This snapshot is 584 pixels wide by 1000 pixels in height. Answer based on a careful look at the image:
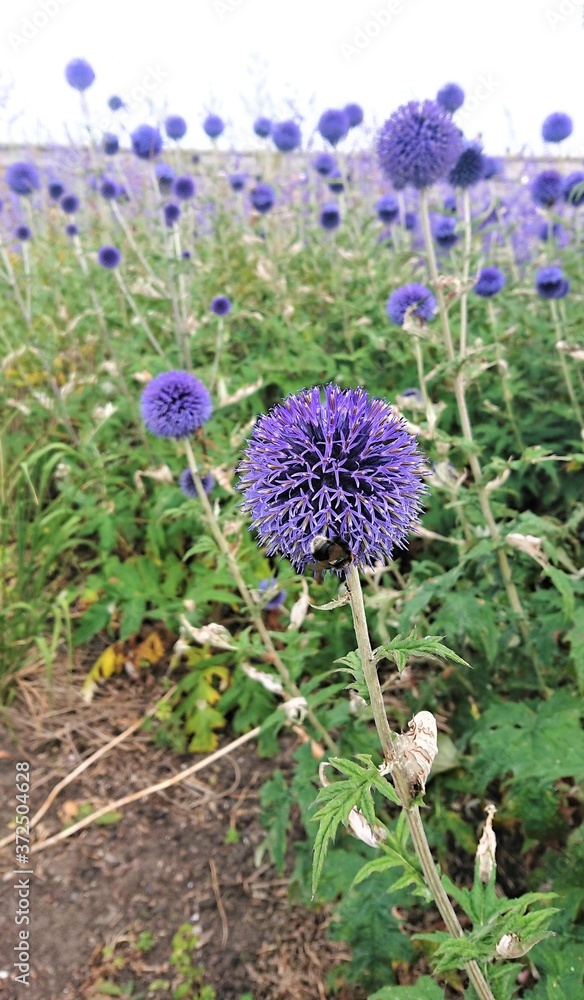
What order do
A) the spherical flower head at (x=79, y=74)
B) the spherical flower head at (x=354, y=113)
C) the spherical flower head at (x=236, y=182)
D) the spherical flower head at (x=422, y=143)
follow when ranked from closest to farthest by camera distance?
1. the spherical flower head at (x=422, y=143)
2. the spherical flower head at (x=79, y=74)
3. the spherical flower head at (x=354, y=113)
4. the spherical flower head at (x=236, y=182)

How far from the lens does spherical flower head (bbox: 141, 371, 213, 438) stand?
2293mm

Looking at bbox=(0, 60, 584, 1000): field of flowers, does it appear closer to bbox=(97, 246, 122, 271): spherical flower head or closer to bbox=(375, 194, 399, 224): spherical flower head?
bbox=(375, 194, 399, 224): spherical flower head

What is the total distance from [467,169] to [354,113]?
90.1 inches

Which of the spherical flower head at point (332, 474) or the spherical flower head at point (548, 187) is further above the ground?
the spherical flower head at point (548, 187)

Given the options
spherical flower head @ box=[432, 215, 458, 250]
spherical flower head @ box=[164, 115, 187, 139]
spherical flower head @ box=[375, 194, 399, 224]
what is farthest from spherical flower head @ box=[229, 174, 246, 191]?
spherical flower head @ box=[432, 215, 458, 250]

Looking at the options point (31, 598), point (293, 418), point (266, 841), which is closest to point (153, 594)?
point (31, 598)

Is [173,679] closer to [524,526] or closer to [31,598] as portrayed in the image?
[31,598]

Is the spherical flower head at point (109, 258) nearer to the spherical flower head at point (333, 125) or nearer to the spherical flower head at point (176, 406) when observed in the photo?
the spherical flower head at point (333, 125)

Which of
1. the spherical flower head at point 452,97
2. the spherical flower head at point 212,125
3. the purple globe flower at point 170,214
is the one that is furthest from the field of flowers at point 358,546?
the spherical flower head at point 212,125

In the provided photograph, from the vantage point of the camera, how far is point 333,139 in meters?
4.36

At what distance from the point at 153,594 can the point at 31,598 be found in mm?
663

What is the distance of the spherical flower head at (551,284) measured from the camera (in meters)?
3.10

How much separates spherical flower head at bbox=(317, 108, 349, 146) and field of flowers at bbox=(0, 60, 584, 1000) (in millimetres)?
15

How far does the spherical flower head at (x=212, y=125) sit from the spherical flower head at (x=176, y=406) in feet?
12.6
